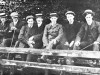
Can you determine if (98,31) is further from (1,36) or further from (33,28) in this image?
(1,36)

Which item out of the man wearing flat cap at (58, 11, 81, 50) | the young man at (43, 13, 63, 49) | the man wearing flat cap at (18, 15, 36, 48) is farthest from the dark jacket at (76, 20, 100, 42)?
the man wearing flat cap at (18, 15, 36, 48)

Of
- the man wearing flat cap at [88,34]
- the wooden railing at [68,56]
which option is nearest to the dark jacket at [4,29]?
the wooden railing at [68,56]

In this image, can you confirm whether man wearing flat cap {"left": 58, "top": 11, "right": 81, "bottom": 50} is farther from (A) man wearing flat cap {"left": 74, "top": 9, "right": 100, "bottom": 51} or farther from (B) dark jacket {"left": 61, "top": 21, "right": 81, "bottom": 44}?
(A) man wearing flat cap {"left": 74, "top": 9, "right": 100, "bottom": 51}

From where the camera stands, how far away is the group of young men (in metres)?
5.39

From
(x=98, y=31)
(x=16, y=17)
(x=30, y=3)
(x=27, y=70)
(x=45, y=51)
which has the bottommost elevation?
(x=27, y=70)

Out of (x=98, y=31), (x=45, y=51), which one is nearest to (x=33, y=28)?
(x=45, y=51)

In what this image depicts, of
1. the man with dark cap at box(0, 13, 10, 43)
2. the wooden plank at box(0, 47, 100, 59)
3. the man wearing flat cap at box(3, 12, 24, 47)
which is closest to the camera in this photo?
the wooden plank at box(0, 47, 100, 59)

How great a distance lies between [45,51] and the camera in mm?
4750

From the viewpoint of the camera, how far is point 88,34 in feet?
18.4

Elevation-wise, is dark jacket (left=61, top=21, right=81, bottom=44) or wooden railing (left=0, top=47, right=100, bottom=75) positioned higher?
dark jacket (left=61, top=21, right=81, bottom=44)

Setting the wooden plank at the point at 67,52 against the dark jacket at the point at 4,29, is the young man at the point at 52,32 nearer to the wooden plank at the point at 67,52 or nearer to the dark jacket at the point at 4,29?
the wooden plank at the point at 67,52

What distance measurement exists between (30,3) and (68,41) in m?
2.99

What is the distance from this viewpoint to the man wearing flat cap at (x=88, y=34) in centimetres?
532

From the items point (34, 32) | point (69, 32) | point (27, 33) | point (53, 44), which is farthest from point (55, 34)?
point (27, 33)
